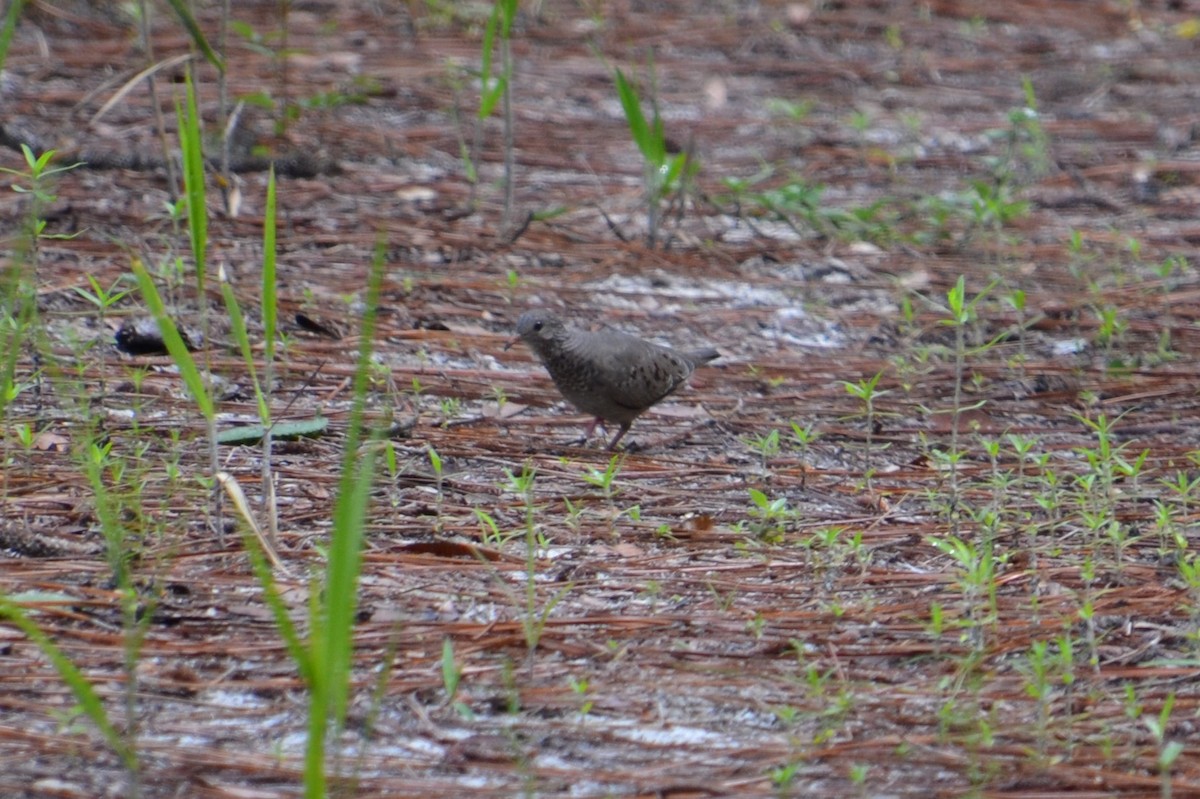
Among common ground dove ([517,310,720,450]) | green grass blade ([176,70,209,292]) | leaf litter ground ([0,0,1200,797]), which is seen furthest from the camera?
common ground dove ([517,310,720,450])

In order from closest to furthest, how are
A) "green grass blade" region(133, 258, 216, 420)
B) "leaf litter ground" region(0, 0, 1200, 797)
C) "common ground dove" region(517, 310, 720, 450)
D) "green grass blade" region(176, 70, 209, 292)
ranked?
1. "leaf litter ground" region(0, 0, 1200, 797)
2. "green grass blade" region(133, 258, 216, 420)
3. "green grass blade" region(176, 70, 209, 292)
4. "common ground dove" region(517, 310, 720, 450)

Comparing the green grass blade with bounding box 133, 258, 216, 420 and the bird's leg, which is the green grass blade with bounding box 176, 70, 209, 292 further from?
the bird's leg

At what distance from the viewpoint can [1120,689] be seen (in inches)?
135

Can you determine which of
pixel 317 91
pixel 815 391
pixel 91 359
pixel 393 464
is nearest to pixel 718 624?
pixel 393 464

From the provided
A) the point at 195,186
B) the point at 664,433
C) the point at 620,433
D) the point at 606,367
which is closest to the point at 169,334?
the point at 195,186

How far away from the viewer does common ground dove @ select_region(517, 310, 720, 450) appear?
538 cm

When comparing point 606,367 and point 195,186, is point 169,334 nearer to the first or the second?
point 195,186

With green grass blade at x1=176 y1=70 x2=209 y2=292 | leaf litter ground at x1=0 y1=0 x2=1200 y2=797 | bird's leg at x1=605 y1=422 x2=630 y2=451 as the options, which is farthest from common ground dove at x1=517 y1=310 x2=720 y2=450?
green grass blade at x1=176 y1=70 x2=209 y2=292

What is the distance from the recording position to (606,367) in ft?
17.5

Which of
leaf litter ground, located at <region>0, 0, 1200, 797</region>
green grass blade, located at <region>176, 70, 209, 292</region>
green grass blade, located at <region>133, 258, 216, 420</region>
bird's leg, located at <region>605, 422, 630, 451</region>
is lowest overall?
bird's leg, located at <region>605, 422, 630, 451</region>

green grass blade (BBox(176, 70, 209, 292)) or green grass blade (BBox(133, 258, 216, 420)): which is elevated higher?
green grass blade (BBox(176, 70, 209, 292))

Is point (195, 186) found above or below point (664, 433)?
above

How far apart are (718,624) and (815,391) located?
2.31 m

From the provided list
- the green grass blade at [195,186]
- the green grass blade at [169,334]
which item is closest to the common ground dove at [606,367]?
the green grass blade at [195,186]
